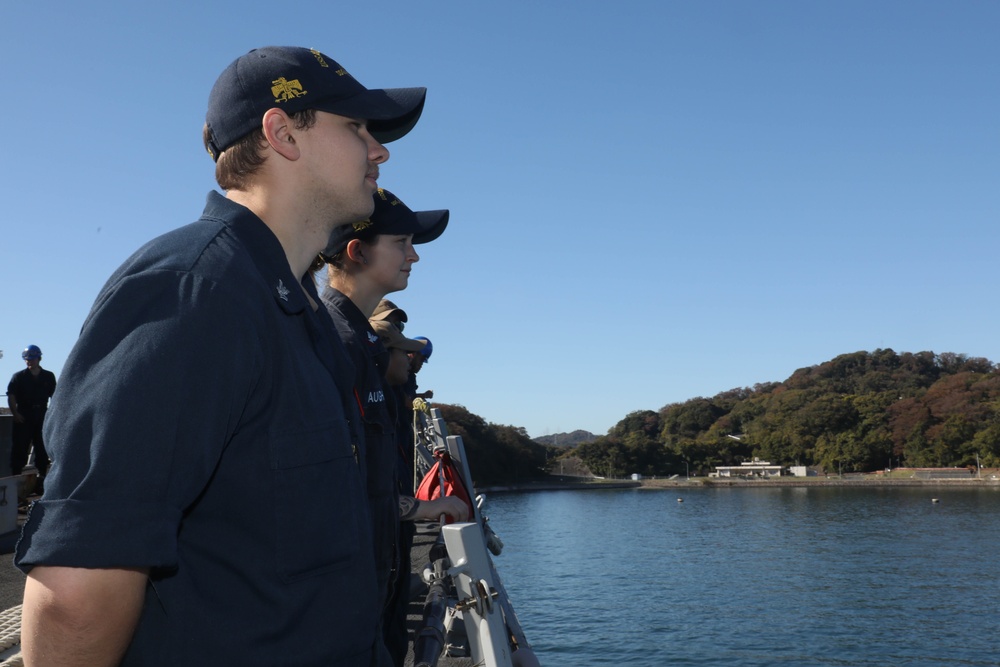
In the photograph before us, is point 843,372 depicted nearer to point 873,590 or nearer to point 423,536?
point 873,590

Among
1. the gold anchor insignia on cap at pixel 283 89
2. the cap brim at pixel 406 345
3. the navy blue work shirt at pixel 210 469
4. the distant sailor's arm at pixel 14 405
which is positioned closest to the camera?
the navy blue work shirt at pixel 210 469

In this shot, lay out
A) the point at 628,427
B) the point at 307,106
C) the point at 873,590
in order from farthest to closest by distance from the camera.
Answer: the point at 628,427 → the point at 873,590 → the point at 307,106

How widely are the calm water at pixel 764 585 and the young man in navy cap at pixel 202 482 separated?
2526 centimetres

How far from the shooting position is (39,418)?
29.8 feet

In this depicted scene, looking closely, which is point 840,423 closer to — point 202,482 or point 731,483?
point 731,483

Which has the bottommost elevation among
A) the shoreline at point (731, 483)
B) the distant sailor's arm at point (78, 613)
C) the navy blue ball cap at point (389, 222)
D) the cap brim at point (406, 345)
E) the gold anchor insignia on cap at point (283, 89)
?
the shoreline at point (731, 483)

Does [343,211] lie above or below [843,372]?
below

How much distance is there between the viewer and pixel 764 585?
130 ft

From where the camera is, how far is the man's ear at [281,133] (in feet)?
4.54

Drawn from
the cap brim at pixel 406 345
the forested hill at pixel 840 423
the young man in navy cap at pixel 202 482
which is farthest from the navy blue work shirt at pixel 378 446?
the forested hill at pixel 840 423

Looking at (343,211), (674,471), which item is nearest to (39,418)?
(343,211)

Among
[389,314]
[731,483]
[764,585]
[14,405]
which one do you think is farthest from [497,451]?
[389,314]

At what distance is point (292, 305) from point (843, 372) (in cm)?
15727

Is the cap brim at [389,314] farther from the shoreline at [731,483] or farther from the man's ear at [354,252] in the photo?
the shoreline at [731,483]
